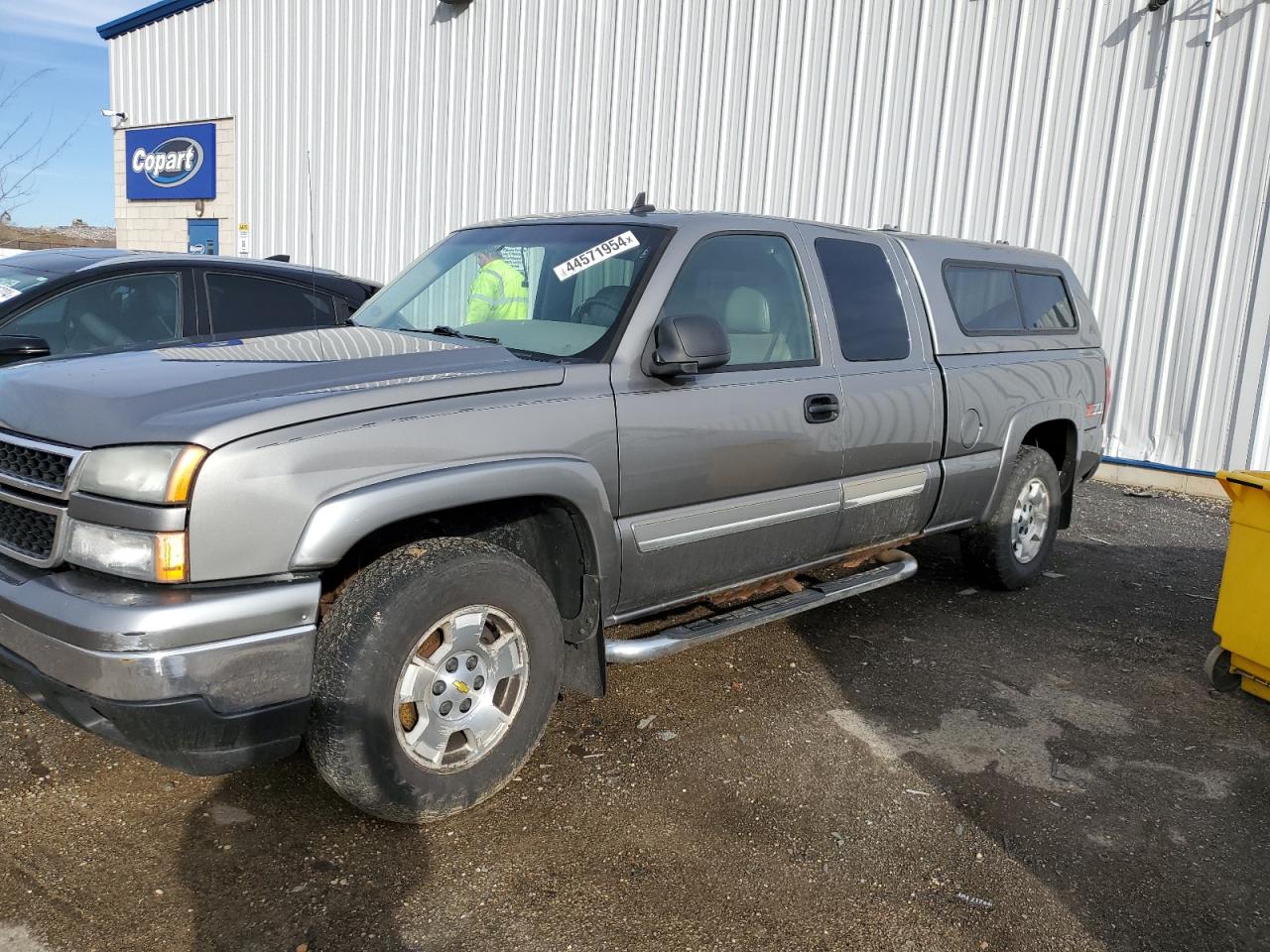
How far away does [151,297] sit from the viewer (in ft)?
18.7

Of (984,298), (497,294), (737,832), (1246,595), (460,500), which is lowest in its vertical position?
(737,832)

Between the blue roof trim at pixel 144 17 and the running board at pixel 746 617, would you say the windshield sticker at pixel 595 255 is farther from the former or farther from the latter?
the blue roof trim at pixel 144 17

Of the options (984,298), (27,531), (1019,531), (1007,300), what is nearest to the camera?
(27,531)

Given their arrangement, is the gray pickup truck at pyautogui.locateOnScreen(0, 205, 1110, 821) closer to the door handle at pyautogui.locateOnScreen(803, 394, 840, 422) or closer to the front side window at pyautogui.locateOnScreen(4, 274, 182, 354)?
the door handle at pyautogui.locateOnScreen(803, 394, 840, 422)

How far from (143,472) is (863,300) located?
3161 millimetres

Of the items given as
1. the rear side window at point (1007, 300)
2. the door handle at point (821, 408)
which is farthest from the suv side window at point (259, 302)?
the rear side window at point (1007, 300)

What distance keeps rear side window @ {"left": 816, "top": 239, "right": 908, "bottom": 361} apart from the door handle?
0.94 ft

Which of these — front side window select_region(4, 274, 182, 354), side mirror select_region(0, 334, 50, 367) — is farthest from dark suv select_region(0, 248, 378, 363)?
side mirror select_region(0, 334, 50, 367)

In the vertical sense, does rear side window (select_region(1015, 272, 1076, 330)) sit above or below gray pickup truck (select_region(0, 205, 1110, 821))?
above

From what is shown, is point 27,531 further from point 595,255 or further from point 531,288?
point 595,255

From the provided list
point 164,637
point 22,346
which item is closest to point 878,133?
point 22,346

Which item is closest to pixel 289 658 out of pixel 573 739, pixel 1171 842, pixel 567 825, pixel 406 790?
pixel 406 790

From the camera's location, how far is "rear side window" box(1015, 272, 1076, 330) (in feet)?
18.6

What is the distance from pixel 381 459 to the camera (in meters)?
2.72
